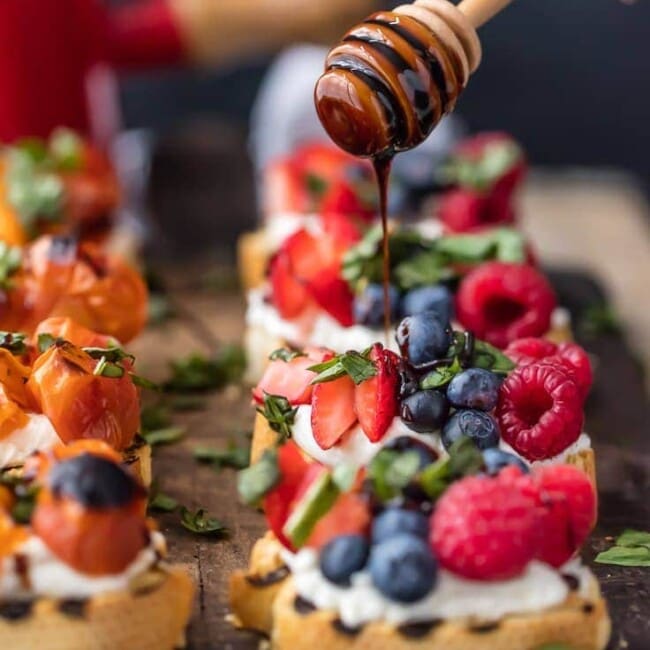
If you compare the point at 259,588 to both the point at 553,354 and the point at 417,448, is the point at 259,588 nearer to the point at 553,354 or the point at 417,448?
the point at 417,448

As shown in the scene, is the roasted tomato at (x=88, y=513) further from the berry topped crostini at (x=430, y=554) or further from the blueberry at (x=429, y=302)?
the blueberry at (x=429, y=302)

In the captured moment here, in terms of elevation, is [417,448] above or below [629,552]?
above

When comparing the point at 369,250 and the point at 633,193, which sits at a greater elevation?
the point at 369,250

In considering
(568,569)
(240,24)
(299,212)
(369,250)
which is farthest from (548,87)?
(568,569)

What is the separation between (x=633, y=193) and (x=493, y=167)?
5.05 ft

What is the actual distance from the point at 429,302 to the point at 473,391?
28.2 inches

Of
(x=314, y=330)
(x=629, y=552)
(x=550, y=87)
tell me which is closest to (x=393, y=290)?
(x=314, y=330)

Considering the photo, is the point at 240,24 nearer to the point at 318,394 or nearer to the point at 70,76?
the point at 70,76

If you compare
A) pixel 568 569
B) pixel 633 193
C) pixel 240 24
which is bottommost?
pixel 633 193

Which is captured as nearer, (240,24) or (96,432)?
(96,432)

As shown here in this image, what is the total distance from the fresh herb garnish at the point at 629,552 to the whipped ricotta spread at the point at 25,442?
3.61 ft

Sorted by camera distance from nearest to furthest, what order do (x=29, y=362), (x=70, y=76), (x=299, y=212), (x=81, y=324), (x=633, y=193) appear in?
(x=29, y=362)
(x=81, y=324)
(x=299, y=212)
(x=70, y=76)
(x=633, y=193)

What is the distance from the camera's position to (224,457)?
10.3 feet

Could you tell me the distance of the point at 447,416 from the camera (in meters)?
2.59
